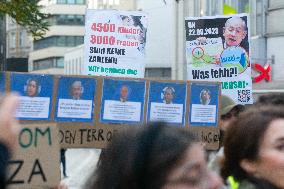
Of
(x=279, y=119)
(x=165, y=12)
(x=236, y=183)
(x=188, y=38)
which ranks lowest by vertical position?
(x=236, y=183)

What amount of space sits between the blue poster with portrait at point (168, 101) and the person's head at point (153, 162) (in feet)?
14.2

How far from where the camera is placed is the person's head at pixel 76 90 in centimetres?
657

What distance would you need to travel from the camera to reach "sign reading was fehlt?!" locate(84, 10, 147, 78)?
30.9 feet

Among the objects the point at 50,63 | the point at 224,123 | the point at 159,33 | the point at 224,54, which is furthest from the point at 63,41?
the point at 224,123

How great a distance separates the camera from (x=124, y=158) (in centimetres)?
230

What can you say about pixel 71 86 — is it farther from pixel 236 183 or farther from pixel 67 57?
pixel 67 57

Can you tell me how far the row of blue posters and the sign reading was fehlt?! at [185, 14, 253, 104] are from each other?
2.04 m

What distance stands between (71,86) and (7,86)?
1.79 feet

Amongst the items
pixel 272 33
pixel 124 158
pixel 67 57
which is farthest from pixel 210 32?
pixel 67 57

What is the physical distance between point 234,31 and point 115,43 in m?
1.40

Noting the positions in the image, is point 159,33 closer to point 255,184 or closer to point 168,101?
point 168,101

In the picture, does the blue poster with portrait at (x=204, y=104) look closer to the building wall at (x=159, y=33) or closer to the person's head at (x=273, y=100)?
the person's head at (x=273, y=100)

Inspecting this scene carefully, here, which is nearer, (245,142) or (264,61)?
(245,142)

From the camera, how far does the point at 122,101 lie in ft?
21.9
